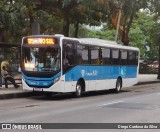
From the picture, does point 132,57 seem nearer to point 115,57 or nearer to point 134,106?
point 115,57

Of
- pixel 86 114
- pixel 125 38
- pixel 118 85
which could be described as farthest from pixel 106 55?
pixel 125 38

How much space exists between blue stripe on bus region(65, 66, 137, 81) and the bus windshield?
895mm

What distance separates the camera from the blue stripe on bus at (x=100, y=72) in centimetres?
2308

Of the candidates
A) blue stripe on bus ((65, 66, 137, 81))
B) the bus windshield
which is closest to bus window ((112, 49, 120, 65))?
blue stripe on bus ((65, 66, 137, 81))

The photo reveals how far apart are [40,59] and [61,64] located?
105 cm

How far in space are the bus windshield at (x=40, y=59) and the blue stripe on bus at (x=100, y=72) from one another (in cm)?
89

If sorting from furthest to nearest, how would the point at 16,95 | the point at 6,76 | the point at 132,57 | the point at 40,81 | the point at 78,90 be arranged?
the point at 132,57 < the point at 6,76 < the point at 78,90 < the point at 16,95 < the point at 40,81

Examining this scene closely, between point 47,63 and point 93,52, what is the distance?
3.73 metres

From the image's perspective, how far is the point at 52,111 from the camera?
53.9 feet

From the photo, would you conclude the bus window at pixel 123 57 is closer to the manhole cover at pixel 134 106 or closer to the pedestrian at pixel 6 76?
the pedestrian at pixel 6 76

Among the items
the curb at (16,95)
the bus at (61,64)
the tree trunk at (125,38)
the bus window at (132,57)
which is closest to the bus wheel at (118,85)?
the bus window at (132,57)

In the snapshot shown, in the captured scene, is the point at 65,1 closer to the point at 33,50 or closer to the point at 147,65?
the point at 33,50

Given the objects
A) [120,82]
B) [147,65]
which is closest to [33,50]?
[120,82]

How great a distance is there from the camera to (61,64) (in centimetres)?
2202
